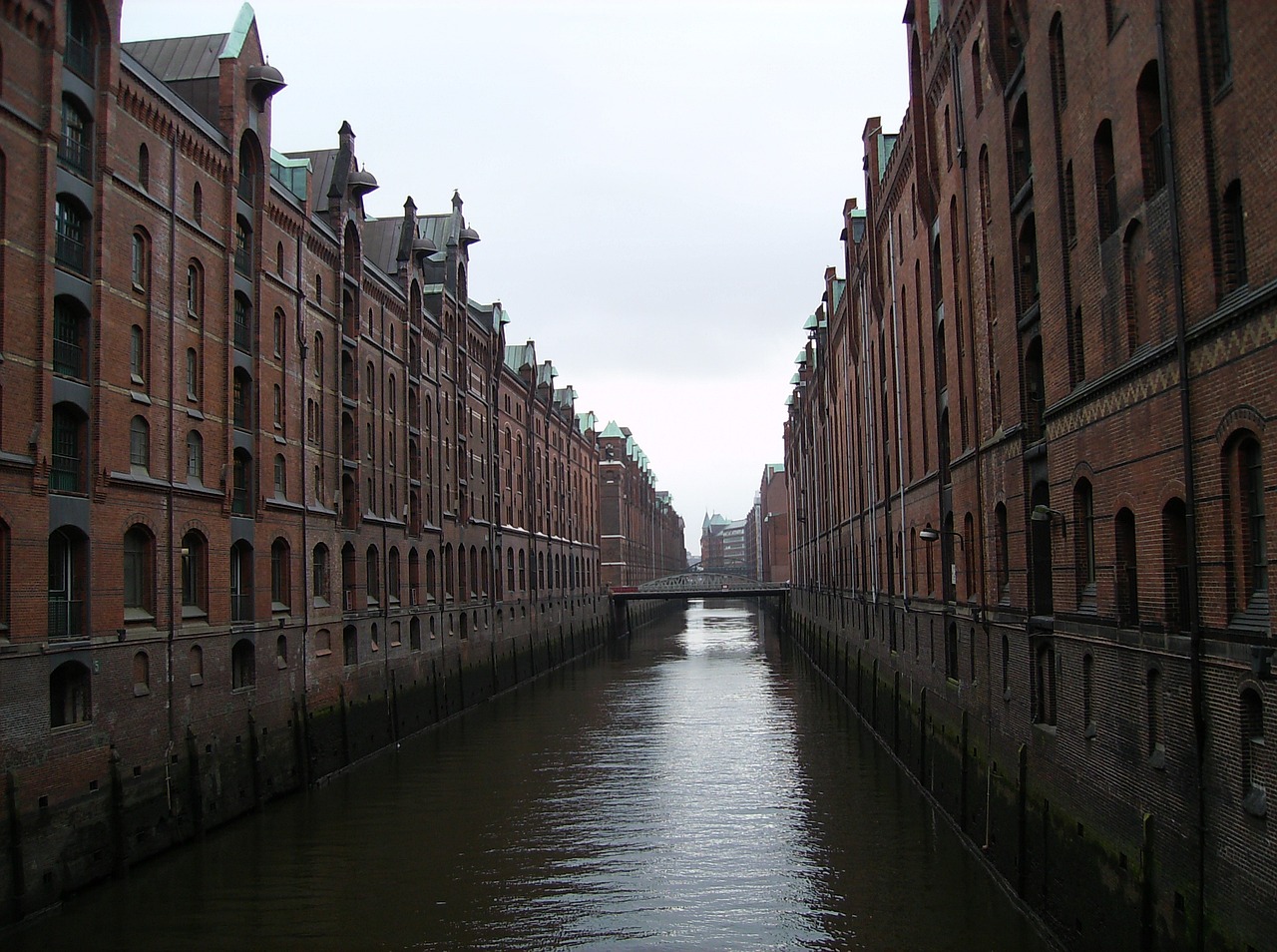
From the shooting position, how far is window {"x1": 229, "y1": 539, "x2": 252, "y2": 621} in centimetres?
2525

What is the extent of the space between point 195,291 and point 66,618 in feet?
26.4

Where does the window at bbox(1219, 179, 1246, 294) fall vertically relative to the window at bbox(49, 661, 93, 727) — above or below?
above

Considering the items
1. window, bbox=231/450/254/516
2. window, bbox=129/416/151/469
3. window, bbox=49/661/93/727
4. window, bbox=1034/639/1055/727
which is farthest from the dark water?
window, bbox=129/416/151/469

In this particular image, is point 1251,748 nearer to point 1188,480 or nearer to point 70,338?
point 1188,480

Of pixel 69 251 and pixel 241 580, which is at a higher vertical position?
pixel 69 251

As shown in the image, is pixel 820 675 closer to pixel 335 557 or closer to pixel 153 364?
pixel 335 557

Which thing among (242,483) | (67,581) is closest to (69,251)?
(67,581)

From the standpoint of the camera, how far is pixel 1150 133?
1229cm

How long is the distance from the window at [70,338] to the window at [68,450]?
0.66 m

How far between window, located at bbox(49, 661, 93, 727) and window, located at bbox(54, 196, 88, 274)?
6678 mm

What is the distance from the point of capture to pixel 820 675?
53.1m

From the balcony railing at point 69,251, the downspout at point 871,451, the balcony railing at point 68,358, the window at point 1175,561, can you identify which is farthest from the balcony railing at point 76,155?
the downspout at point 871,451

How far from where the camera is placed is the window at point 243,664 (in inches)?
983

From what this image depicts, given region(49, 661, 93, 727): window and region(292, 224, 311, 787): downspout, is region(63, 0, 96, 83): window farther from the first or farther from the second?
region(49, 661, 93, 727): window
